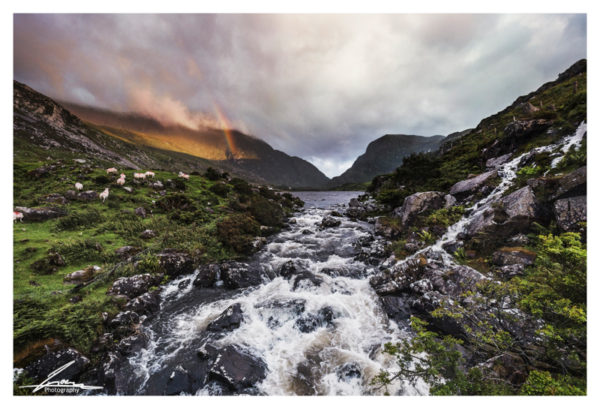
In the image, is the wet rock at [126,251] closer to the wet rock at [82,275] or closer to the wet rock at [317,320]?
the wet rock at [82,275]

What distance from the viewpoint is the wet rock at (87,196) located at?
14312mm

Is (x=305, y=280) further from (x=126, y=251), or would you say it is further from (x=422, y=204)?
(x=422, y=204)

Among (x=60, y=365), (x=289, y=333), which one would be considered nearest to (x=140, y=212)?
(x=60, y=365)

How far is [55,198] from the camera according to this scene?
13398mm

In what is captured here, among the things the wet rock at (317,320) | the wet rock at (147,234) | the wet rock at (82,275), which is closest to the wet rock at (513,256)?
the wet rock at (317,320)

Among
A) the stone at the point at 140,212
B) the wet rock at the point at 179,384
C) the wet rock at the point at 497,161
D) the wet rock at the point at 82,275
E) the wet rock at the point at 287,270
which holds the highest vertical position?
the wet rock at the point at 497,161

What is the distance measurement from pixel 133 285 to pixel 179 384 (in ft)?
16.4

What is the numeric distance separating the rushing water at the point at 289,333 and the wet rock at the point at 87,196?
454 inches

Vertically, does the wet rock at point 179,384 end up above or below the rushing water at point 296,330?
below

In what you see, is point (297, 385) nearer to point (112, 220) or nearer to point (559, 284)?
point (559, 284)

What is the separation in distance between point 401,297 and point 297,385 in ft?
18.8

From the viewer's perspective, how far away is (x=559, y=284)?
173 inches
